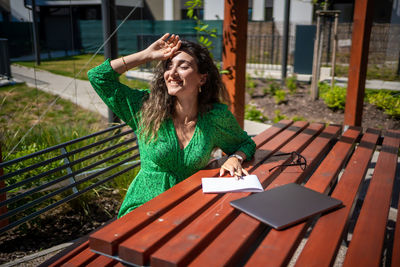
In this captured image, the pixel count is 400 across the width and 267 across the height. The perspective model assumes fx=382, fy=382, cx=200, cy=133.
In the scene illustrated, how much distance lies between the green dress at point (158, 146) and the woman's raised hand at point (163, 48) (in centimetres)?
29

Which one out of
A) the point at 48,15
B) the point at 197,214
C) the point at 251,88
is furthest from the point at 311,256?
the point at 251,88

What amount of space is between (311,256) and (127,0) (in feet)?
11.5

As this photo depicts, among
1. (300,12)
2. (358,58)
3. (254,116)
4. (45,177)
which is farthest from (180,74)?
(300,12)

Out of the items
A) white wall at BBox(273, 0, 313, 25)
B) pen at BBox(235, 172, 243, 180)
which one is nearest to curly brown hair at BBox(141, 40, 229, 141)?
pen at BBox(235, 172, 243, 180)

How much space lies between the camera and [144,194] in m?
2.43

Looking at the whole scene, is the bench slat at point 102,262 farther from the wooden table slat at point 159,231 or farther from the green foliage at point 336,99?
the green foliage at point 336,99

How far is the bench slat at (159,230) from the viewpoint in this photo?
1464 mm

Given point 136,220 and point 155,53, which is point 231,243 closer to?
point 136,220

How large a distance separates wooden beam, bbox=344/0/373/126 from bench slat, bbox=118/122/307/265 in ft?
9.30

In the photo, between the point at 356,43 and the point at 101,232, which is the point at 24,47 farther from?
the point at 356,43

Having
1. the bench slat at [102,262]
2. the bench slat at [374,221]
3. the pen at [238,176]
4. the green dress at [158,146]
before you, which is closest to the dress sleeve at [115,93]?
the green dress at [158,146]

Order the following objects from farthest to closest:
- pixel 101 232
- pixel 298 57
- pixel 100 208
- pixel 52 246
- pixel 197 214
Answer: pixel 298 57, pixel 100 208, pixel 52 246, pixel 197 214, pixel 101 232

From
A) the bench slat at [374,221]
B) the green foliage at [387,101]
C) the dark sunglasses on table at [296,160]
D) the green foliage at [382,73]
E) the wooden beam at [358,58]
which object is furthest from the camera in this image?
the green foliage at [387,101]

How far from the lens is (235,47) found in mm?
3586
